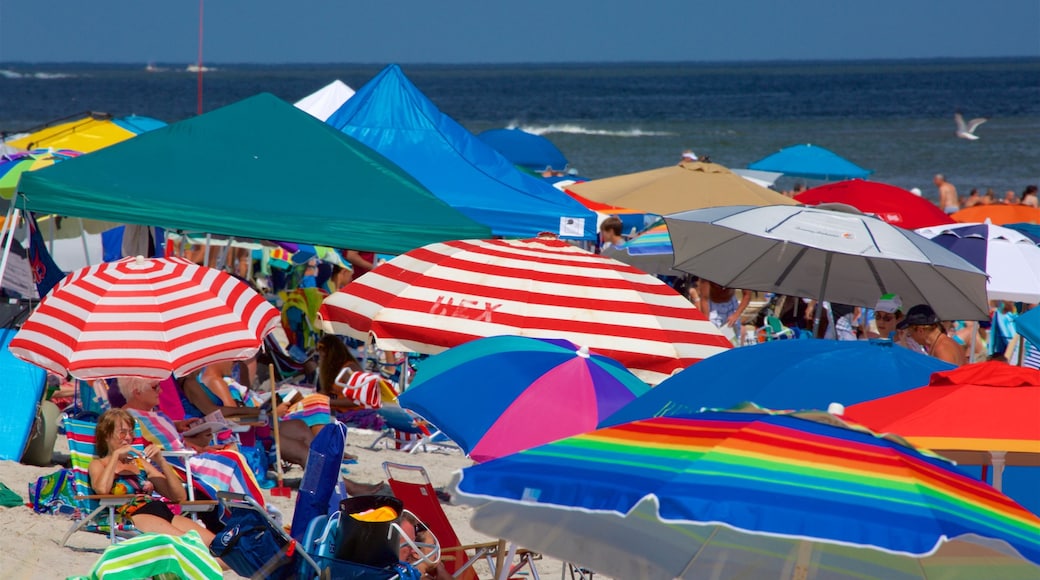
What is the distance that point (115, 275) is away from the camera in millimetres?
5699

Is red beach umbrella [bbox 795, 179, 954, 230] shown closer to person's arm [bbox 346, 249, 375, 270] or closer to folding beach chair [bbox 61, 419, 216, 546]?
person's arm [bbox 346, 249, 375, 270]

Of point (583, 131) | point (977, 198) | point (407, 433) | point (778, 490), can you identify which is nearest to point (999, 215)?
point (977, 198)

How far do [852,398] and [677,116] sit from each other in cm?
6352

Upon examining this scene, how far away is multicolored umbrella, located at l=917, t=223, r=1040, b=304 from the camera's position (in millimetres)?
Answer: 7777

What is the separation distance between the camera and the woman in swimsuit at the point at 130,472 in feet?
16.8

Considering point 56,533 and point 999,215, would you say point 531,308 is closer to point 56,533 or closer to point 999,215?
point 56,533

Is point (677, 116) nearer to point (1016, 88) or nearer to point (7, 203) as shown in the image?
point (1016, 88)

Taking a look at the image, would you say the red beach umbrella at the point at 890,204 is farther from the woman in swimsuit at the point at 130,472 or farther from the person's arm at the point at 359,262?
the woman in swimsuit at the point at 130,472

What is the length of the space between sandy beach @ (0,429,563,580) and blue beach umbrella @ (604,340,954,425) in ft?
5.74

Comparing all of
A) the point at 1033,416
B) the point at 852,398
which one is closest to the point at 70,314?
the point at 852,398

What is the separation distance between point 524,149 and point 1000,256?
10.7 m

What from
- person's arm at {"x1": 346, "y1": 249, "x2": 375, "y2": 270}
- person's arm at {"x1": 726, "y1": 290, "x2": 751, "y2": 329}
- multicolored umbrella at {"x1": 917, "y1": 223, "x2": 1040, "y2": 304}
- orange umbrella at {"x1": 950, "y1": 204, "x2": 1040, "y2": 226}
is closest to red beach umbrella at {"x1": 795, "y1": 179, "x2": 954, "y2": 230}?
orange umbrella at {"x1": 950, "y1": 204, "x2": 1040, "y2": 226}

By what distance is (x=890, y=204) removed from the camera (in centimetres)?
1098

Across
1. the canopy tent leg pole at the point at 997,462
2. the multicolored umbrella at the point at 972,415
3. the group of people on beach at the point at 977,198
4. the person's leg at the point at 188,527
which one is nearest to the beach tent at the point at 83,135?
the person's leg at the point at 188,527
